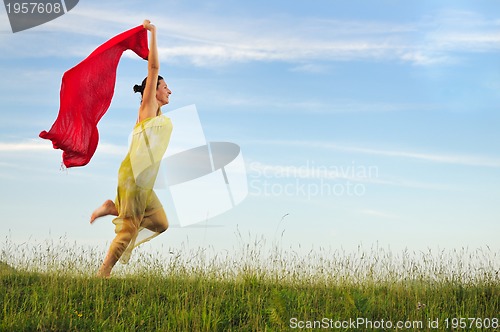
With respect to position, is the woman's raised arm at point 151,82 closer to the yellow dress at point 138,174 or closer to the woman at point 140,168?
the woman at point 140,168

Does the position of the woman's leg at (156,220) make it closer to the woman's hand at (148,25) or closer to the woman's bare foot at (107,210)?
the woman's bare foot at (107,210)

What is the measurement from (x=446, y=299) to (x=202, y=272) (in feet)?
12.3

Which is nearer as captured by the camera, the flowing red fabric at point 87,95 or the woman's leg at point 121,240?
the woman's leg at point 121,240

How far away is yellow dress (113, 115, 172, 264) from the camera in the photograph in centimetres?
938

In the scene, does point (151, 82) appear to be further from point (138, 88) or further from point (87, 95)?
point (87, 95)

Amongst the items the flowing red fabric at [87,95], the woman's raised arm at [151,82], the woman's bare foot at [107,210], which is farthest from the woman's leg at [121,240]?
the woman's raised arm at [151,82]

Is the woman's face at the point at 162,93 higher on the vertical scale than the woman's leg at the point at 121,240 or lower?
higher

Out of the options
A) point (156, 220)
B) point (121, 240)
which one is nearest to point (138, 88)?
point (156, 220)

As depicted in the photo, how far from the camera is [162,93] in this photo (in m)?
9.46

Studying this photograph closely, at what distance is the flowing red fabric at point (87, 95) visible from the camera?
9727 millimetres

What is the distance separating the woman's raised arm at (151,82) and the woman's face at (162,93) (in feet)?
0.43

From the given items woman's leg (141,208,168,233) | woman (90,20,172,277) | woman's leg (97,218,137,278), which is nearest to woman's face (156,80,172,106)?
woman (90,20,172,277)

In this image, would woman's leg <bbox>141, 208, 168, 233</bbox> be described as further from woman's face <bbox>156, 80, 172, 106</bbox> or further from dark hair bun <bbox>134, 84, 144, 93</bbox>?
dark hair bun <bbox>134, 84, 144, 93</bbox>

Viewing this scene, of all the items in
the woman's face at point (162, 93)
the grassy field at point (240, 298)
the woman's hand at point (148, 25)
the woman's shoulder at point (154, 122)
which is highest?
the woman's hand at point (148, 25)
